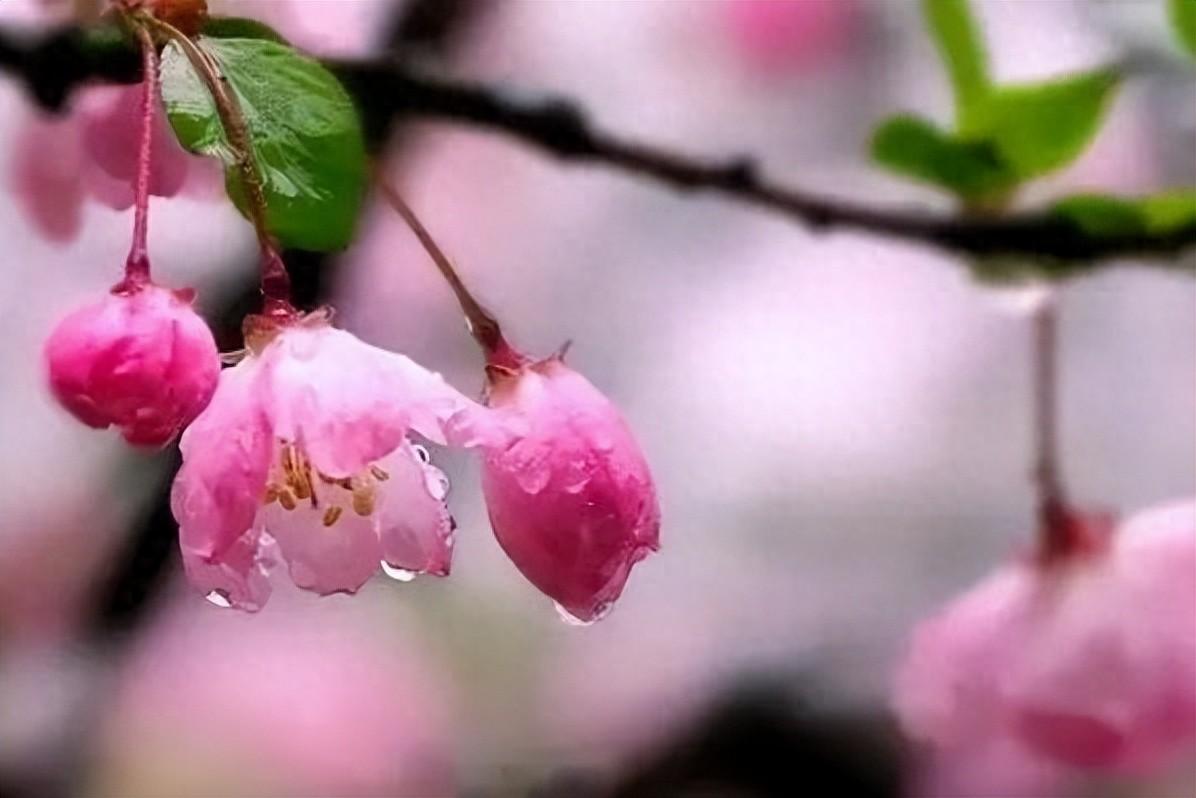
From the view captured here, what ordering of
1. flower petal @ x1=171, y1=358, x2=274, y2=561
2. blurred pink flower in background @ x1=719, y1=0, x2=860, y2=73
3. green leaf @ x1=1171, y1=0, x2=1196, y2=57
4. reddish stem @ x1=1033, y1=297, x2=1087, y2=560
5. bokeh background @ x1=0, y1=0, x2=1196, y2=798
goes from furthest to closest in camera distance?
blurred pink flower in background @ x1=719, y1=0, x2=860, y2=73 → bokeh background @ x1=0, y1=0, x2=1196, y2=798 → reddish stem @ x1=1033, y1=297, x2=1087, y2=560 → green leaf @ x1=1171, y1=0, x2=1196, y2=57 → flower petal @ x1=171, y1=358, x2=274, y2=561

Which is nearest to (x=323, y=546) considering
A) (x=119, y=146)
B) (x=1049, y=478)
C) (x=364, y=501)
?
(x=364, y=501)

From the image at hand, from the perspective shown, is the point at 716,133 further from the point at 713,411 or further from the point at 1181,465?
the point at 1181,465

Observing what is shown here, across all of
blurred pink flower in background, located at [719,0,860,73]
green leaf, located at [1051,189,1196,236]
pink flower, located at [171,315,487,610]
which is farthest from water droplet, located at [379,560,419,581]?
blurred pink flower in background, located at [719,0,860,73]

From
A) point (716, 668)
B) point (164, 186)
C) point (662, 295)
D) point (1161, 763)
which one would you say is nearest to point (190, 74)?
point (164, 186)

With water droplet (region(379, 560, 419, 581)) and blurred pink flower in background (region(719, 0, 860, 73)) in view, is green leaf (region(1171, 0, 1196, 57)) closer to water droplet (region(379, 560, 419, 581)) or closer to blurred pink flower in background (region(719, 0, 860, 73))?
water droplet (region(379, 560, 419, 581))

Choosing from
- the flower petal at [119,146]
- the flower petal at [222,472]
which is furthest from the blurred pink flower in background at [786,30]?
the flower petal at [222,472]

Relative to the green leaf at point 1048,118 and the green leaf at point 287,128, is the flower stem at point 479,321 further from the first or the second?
the green leaf at point 1048,118
